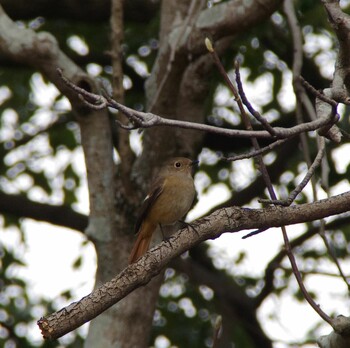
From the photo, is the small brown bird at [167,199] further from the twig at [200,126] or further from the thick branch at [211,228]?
the twig at [200,126]

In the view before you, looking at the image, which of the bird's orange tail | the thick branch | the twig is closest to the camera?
the twig

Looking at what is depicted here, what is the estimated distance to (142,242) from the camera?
541 centimetres

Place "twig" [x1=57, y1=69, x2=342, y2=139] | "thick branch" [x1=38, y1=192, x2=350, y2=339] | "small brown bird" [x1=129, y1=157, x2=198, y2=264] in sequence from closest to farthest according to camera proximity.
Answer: "twig" [x1=57, y1=69, x2=342, y2=139], "thick branch" [x1=38, y1=192, x2=350, y2=339], "small brown bird" [x1=129, y1=157, x2=198, y2=264]

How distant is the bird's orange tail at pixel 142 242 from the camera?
5266 mm

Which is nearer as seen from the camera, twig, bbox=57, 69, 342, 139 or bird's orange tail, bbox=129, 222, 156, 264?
twig, bbox=57, 69, 342, 139

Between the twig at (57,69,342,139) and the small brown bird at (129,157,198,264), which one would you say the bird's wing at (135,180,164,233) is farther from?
the twig at (57,69,342,139)

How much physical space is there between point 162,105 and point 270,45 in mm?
1995

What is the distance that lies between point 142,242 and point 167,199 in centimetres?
43

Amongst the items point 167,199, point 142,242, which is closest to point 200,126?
point 142,242

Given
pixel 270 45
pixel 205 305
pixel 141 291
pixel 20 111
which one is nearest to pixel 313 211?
pixel 141 291

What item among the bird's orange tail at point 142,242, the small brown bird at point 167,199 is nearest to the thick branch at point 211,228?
the bird's orange tail at point 142,242

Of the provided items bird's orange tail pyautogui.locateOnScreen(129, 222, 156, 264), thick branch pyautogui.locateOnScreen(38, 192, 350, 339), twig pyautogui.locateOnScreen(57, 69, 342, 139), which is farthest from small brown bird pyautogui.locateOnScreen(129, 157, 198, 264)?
twig pyautogui.locateOnScreen(57, 69, 342, 139)

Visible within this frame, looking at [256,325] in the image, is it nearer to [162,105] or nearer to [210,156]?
[210,156]

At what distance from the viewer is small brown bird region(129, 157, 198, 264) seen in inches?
217
